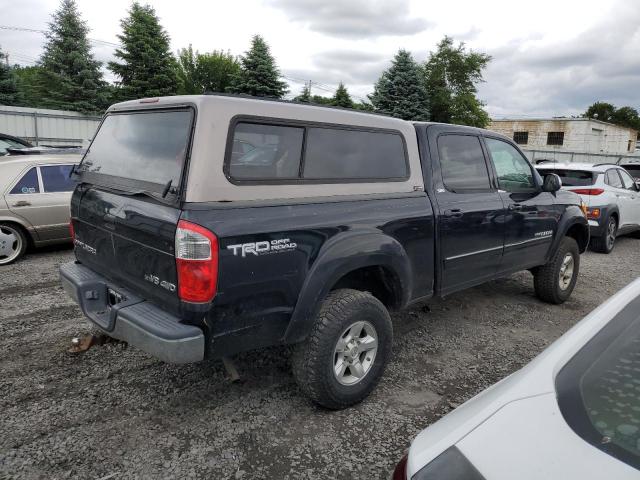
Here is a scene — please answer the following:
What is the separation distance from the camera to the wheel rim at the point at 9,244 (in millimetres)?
6145

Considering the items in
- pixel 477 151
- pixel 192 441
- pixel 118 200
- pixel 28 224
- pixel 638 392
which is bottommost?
pixel 192 441

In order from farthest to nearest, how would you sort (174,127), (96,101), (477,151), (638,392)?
(96,101)
(477,151)
(174,127)
(638,392)

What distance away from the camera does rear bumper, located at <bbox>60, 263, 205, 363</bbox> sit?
2.34 meters

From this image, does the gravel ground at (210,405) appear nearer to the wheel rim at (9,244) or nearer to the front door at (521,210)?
the front door at (521,210)

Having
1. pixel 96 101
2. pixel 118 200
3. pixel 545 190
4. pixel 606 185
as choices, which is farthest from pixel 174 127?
pixel 96 101

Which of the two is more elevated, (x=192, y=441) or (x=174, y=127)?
(x=174, y=127)

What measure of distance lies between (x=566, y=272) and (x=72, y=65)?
30.4m

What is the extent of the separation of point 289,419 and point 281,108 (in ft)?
6.48

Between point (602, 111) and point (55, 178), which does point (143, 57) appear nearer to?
point (55, 178)

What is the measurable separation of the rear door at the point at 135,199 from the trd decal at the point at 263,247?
0.34 meters

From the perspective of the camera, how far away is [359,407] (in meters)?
3.13

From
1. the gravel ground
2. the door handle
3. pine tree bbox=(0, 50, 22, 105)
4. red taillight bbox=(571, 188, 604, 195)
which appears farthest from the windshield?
pine tree bbox=(0, 50, 22, 105)

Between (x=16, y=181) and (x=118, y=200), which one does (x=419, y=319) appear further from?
(x=16, y=181)

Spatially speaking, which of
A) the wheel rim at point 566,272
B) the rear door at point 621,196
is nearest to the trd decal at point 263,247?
the wheel rim at point 566,272
